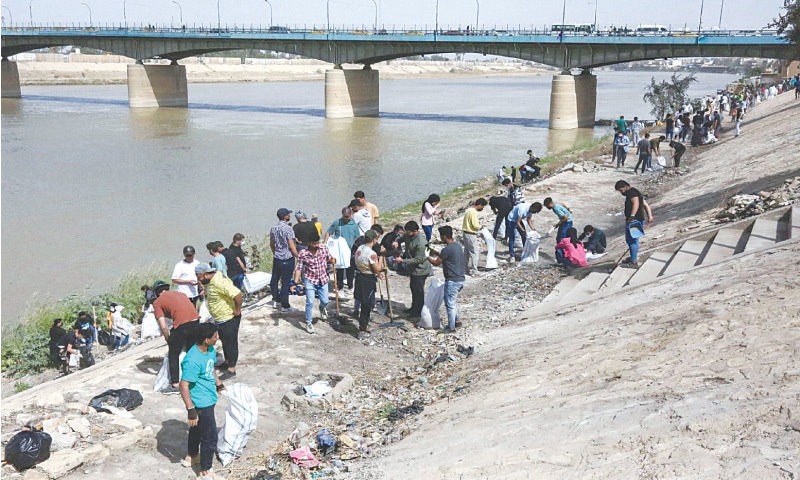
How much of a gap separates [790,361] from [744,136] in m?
24.2

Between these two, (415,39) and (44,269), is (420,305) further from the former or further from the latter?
(415,39)

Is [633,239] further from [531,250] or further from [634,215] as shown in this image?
[531,250]

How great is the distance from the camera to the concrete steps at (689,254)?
10.2 metres

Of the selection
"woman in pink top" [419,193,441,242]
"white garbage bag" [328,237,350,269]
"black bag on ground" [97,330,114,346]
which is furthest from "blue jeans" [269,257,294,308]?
"woman in pink top" [419,193,441,242]

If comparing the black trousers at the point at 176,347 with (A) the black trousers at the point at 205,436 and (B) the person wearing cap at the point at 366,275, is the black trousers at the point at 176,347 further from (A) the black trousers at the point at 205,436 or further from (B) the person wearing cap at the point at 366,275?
(B) the person wearing cap at the point at 366,275

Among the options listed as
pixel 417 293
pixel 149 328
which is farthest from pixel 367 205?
pixel 149 328

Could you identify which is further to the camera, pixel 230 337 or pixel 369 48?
pixel 369 48

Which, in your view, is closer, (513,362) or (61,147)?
(513,362)

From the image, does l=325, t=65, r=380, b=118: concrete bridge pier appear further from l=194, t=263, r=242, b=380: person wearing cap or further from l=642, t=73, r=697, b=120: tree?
l=194, t=263, r=242, b=380: person wearing cap

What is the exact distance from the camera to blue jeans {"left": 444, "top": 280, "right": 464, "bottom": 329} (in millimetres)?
9500

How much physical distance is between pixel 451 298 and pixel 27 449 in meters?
5.16

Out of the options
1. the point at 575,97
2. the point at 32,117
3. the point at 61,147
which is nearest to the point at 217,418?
the point at 61,147

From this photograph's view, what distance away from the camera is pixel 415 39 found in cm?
5875

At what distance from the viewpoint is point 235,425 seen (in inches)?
262
